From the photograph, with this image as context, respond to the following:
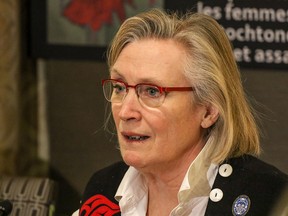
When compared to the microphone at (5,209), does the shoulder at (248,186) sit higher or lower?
higher

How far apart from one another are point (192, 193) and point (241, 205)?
0.16m

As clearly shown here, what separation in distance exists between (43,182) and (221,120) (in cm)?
101

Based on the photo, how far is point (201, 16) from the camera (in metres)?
2.19

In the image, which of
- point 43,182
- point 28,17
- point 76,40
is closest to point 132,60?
point 43,182

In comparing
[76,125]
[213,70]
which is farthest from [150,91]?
[76,125]

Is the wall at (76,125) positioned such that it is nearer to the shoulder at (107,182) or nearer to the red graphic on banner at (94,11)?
the red graphic on banner at (94,11)

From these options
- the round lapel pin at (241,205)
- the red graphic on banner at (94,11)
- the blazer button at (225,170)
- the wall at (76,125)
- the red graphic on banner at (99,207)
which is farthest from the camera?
the wall at (76,125)

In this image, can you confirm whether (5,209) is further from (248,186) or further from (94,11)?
(94,11)

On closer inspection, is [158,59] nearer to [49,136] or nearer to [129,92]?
[129,92]

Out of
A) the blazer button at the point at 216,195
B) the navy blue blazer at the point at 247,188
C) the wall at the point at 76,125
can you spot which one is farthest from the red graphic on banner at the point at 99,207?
the wall at the point at 76,125

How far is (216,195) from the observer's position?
2107 mm

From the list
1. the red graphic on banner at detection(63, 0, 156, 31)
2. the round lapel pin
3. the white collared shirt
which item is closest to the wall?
the red graphic on banner at detection(63, 0, 156, 31)

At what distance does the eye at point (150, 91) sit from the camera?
2084 mm

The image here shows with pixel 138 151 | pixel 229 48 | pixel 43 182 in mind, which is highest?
pixel 229 48
